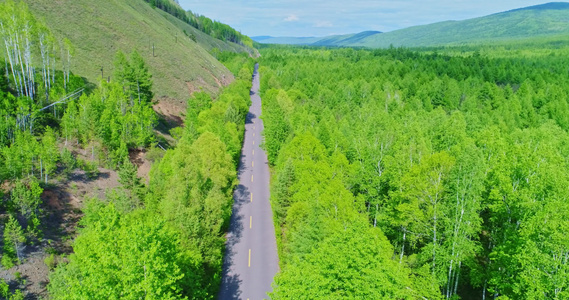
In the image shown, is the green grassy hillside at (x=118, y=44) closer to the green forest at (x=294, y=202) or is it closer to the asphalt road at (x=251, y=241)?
A: the green forest at (x=294, y=202)

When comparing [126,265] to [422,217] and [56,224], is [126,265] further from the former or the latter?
[56,224]

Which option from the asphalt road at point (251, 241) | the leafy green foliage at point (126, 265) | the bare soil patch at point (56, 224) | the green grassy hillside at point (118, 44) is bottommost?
the asphalt road at point (251, 241)

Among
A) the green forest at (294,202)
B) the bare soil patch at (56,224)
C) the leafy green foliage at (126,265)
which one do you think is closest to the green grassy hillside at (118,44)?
the green forest at (294,202)

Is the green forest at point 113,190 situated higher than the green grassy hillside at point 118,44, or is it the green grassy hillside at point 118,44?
the green grassy hillside at point 118,44

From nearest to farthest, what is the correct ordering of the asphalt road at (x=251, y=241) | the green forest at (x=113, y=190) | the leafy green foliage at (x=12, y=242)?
the green forest at (x=113, y=190) → the leafy green foliage at (x=12, y=242) → the asphalt road at (x=251, y=241)

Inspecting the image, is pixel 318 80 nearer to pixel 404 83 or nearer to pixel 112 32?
pixel 404 83

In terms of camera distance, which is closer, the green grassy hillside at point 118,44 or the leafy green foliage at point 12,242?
the leafy green foliage at point 12,242

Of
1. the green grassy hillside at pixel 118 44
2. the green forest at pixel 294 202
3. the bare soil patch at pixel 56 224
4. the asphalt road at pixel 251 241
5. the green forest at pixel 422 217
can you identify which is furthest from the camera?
the green grassy hillside at pixel 118 44
